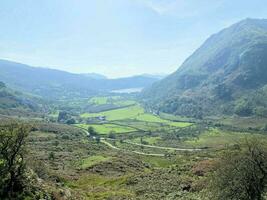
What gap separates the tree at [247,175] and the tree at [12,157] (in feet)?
101

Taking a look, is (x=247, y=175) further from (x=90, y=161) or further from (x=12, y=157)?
(x=90, y=161)

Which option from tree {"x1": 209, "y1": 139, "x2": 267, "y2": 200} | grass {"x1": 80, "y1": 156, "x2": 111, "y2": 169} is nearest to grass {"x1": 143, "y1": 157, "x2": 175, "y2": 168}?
grass {"x1": 80, "y1": 156, "x2": 111, "y2": 169}

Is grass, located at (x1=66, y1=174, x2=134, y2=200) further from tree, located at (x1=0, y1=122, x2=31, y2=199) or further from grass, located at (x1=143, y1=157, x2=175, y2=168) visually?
grass, located at (x1=143, y1=157, x2=175, y2=168)

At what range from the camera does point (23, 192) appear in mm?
52844

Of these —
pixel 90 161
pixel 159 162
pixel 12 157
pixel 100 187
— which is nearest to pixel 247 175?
pixel 12 157

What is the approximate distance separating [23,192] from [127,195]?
2831cm

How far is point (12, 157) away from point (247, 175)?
35.3m

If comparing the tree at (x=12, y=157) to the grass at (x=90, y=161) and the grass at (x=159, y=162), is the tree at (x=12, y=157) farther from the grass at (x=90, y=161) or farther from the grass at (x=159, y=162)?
the grass at (x=159, y=162)

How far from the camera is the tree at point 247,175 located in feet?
191

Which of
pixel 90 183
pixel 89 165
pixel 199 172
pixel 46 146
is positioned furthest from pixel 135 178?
pixel 46 146

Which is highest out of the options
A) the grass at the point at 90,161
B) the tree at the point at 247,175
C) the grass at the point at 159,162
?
the tree at the point at 247,175

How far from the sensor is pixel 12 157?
5478 cm

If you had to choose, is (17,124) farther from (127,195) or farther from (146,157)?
(146,157)

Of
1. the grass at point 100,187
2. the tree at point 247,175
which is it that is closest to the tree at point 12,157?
the grass at point 100,187
